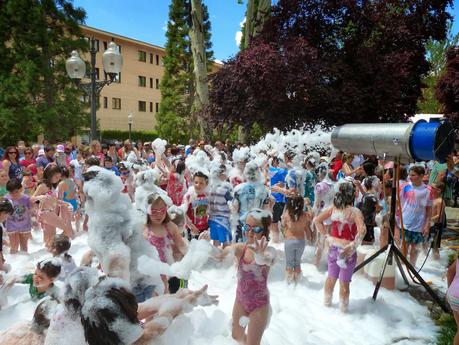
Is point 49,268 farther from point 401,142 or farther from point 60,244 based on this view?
point 401,142

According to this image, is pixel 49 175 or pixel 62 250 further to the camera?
pixel 49 175

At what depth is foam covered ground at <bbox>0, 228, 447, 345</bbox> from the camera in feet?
13.1

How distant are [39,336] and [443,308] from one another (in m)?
4.31

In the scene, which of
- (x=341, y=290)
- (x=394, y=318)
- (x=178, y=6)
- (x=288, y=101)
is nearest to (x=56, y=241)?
(x=341, y=290)

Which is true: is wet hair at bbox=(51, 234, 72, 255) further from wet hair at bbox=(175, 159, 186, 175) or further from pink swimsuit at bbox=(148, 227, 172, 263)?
wet hair at bbox=(175, 159, 186, 175)

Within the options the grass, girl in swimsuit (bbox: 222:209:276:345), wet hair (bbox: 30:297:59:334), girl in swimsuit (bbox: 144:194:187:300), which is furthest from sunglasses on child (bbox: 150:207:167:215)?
the grass

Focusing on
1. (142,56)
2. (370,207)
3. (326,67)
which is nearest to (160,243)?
(370,207)

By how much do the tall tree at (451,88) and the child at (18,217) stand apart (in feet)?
56.0

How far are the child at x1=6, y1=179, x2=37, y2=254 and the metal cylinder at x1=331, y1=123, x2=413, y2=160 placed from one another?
4.61 meters

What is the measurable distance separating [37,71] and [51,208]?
1682cm

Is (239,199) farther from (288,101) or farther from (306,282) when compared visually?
(288,101)

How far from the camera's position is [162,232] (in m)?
3.74

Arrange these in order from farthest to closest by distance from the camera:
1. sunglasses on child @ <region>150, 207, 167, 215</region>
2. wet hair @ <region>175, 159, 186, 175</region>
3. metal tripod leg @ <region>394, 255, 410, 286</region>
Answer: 1. wet hair @ <region>175, 159, 186, 175</region>
2. metal tripod leg @ <region>394, 255, 410, 286</region>
3. sunglasses on child @ <region>150, 207, 167, 215</region>

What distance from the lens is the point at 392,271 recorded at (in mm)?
5109
